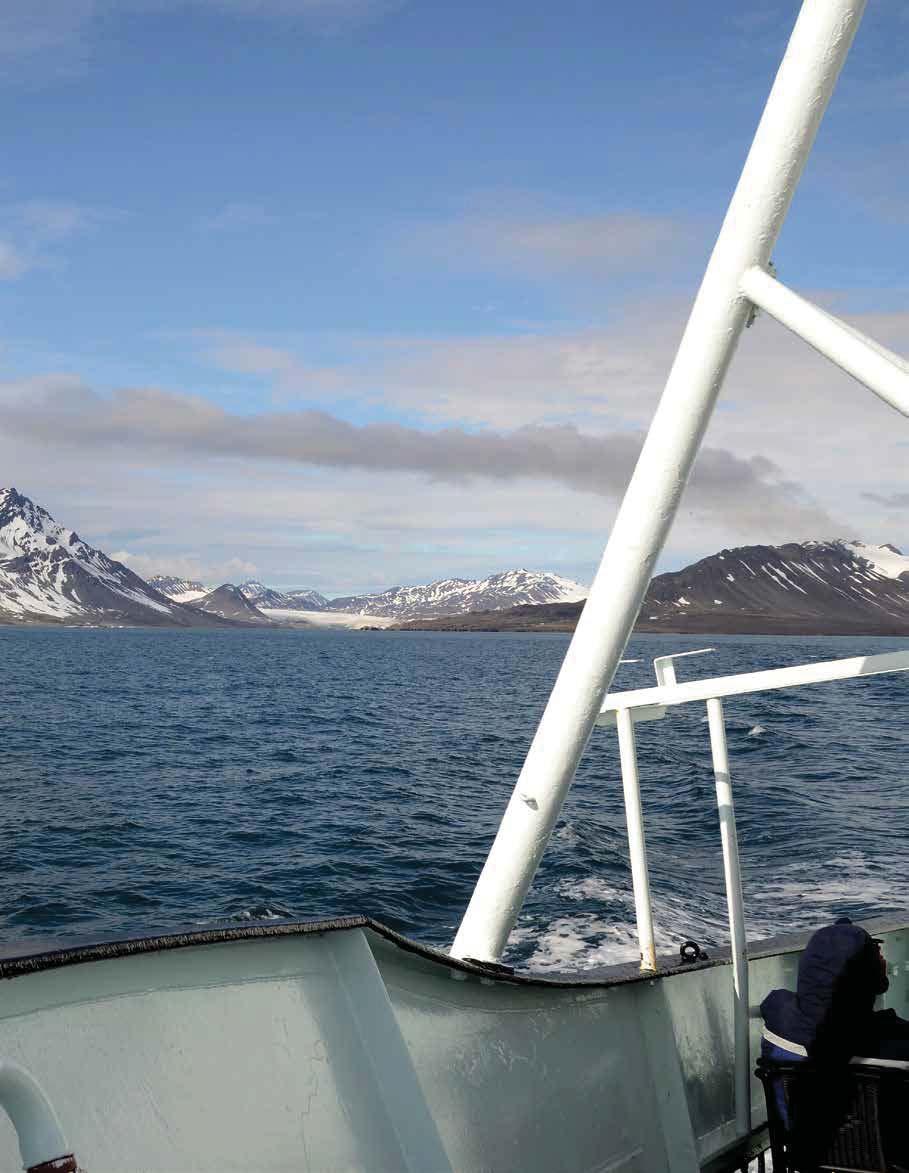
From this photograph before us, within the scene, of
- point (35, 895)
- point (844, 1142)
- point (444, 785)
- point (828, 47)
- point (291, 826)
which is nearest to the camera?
point (828, 47)

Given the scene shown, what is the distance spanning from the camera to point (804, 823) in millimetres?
26797

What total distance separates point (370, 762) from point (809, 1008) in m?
39.8

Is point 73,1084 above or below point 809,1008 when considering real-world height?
above

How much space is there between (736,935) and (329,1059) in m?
2.99

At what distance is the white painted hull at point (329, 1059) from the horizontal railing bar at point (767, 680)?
1419 millimetres

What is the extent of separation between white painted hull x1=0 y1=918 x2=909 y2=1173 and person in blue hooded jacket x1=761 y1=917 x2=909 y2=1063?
81cm

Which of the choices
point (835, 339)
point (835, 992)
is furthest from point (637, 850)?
point (835, 339)

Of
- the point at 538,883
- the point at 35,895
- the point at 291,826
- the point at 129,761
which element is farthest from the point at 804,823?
the point at 129,761

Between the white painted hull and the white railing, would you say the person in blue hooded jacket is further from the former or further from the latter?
the white painted hull

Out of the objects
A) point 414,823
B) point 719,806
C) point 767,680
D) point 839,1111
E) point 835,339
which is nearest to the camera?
point 835,339

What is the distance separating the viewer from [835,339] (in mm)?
3650

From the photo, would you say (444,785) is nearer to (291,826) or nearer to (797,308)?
(291,826)

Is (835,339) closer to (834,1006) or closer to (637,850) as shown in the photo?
(834,1006)

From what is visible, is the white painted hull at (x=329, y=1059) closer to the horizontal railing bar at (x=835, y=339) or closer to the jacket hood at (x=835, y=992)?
the jacket hood at (x=835, y=992)
